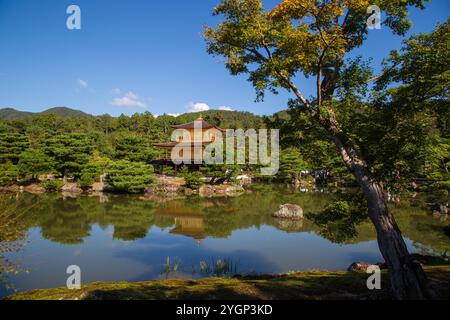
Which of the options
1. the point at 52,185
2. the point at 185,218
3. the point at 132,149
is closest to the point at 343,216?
the point at 185,218

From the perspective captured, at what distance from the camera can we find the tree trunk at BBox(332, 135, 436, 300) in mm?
3849

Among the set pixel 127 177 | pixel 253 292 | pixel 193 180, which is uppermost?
pixel 127 177

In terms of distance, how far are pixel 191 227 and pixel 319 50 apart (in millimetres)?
11209

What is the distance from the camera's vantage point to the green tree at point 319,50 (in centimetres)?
480

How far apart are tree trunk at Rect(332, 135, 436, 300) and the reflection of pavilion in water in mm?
8347

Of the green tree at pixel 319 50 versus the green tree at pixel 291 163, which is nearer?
the green tree at pixel 319 50

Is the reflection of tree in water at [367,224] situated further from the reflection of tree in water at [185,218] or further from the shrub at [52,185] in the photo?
the shrub at [52,185]

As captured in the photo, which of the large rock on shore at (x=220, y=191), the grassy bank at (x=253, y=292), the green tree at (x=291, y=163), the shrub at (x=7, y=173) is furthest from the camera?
the green tree at (x=291, y=163)

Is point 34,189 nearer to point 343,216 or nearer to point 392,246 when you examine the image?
point 343,216

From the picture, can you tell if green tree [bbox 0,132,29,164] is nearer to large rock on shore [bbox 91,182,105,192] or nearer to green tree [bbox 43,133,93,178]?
green tree [bbox 43,133,93,178]

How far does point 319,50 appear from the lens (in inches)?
210

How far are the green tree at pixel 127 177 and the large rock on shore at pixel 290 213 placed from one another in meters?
11.3

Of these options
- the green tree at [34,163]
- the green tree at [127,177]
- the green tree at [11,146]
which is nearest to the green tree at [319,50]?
the green tree at [127,177]
